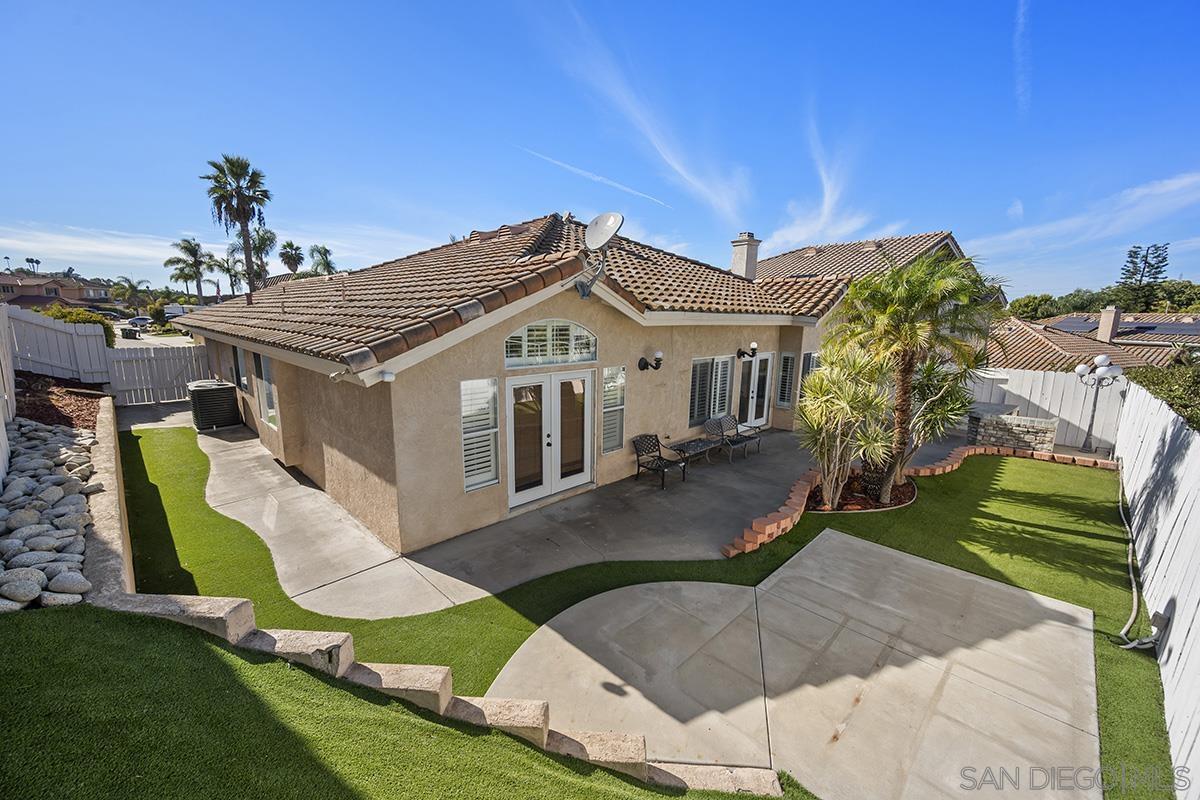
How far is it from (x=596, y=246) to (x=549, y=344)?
77.4 inches

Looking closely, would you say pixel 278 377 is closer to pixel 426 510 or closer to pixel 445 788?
pixel 426 510

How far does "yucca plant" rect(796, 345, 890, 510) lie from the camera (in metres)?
8.70

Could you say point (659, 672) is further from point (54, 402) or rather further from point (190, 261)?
point (190, 261)

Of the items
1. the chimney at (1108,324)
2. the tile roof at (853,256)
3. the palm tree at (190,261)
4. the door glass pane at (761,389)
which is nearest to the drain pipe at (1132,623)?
the door glass pane at (761,389)

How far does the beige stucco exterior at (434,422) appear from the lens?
7.11m

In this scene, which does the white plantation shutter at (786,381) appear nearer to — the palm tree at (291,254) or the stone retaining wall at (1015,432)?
the stone retaining wall at (1015,432)

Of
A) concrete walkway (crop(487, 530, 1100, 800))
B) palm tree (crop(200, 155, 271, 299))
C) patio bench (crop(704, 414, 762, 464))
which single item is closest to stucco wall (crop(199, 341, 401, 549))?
concrete walkway (crop(487, 530, 1100, 800))

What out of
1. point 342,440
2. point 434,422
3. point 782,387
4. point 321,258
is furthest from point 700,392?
point 321,258

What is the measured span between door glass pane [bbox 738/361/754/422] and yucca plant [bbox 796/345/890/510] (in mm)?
4629

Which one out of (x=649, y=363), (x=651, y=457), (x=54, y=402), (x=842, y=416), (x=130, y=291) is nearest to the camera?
(x=842, y=416)

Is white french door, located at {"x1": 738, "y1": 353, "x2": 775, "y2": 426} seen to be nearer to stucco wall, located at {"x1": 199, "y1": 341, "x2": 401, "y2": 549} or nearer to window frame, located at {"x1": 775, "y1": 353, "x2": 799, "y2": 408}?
window frame, located at {"x1": 775, "y1": 353, "x2": 799, "y2": 408}

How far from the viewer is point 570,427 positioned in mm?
9523

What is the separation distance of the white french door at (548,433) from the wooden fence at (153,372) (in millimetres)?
16729

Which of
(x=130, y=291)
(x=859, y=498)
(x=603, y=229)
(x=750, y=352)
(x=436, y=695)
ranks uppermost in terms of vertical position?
(x=130, y=291)
